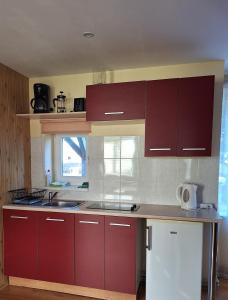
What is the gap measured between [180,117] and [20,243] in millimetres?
2098

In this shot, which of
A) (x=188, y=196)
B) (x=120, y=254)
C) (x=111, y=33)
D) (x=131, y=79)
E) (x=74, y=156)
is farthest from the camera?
(x=74, y=156)

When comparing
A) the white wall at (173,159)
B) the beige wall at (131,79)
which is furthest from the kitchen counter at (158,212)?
the beige wall at (131,79)

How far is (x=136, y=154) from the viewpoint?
98.0 inches

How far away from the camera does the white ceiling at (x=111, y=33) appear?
141 cm

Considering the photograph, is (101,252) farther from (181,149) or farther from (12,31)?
(12,31)

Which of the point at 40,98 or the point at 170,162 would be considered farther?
the point at 40,98

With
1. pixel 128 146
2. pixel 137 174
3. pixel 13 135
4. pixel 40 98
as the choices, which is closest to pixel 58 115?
pixel 40 98

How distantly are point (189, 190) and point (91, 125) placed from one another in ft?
Result: 4.26

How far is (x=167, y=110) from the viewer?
7.07 feet

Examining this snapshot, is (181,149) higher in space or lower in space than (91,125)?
lower

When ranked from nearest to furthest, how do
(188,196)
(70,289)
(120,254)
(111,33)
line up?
(111,33)
(120,254)
(188,196)
(70,289)

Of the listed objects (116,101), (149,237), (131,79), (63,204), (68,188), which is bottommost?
(149,237)

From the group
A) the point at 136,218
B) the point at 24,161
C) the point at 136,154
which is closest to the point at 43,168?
the point at 24,161

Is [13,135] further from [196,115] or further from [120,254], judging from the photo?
[196,115]
